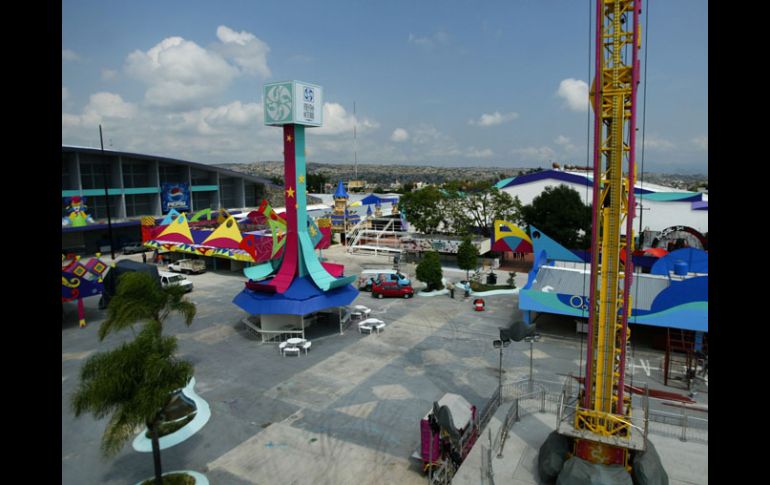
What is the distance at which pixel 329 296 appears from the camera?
24.4 metres

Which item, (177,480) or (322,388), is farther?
(322,388)

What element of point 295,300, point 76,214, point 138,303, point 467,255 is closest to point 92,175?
point 76,214

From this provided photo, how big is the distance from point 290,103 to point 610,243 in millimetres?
16037

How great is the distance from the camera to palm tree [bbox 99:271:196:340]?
17875 mm

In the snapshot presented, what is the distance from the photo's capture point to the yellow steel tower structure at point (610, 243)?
37.3 feet

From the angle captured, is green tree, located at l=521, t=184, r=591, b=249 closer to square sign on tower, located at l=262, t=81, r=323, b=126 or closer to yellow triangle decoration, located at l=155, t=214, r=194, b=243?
square sign on tower, located at l=262, t=81, r=323, b=126

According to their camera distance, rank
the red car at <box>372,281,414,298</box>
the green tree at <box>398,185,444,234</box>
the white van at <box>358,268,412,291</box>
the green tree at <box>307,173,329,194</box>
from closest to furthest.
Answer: the red car at <box>372,281,414,298</box>
the white van at <box>358,268,412,291</box>
the green tree at <box>398,185,444,234</box>
the green tree at <box>307,173,329,194</box>

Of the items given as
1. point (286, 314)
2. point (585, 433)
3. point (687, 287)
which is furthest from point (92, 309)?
point (687, 287)

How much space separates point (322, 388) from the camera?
1862 centimetres

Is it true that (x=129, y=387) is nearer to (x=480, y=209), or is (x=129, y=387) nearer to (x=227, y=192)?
(x=480, y=209)

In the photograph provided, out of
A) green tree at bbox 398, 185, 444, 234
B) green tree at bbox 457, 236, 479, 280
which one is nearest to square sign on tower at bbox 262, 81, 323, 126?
green tree at bbox 457, 236, 479, 280

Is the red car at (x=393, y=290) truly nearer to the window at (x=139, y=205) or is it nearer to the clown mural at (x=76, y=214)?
the clown mural at (x=76, y=214)

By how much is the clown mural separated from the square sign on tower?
100ft
